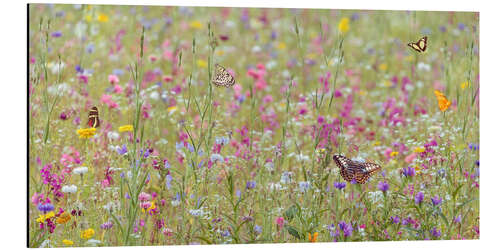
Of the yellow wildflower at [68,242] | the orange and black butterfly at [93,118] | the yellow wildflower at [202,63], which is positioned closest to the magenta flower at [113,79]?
the orange and black butterfly at [93,118]

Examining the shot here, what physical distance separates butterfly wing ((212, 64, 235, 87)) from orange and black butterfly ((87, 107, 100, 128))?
725 millimetres

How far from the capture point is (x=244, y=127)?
469cm

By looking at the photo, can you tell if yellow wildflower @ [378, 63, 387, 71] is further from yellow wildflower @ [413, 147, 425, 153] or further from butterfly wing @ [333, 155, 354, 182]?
butterfly wing @ [333, 155, 354, 182]

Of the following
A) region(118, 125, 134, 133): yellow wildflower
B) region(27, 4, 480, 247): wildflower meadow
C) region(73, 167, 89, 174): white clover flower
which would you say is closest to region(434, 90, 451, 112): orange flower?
region(27, 4, 480, 247): wildflower meadow

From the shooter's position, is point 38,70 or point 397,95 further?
point 397,95

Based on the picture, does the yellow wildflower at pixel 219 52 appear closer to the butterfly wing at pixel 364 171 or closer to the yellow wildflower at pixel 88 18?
the yellow wildflower at pixel 88 18

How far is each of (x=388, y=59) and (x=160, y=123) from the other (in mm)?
1571

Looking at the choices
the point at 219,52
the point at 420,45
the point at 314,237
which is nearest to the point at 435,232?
the point at 314,237

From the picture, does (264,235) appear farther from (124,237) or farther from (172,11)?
(172,11)

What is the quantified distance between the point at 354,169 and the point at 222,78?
39.4 inches

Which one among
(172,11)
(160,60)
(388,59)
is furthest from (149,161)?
(388,59)

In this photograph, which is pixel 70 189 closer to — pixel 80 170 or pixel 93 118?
pixel 80 170

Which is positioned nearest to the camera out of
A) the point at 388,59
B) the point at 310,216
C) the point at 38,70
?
the point at 38,70

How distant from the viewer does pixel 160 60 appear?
462 cm
